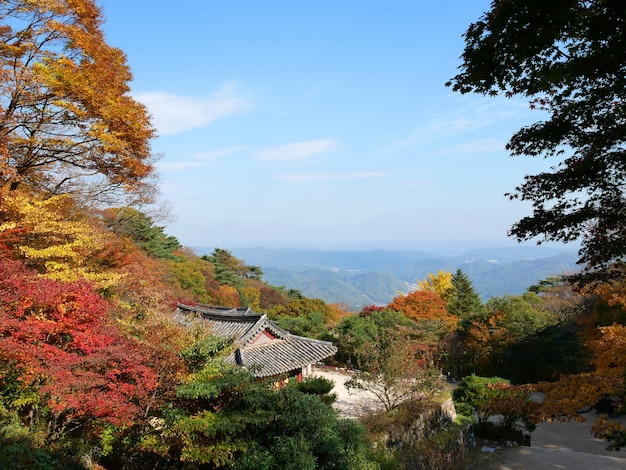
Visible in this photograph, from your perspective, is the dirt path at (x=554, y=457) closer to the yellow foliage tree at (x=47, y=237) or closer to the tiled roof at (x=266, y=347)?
the tiled roof at (x=266, y=347)

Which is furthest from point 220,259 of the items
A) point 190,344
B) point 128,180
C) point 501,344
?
point 190,344

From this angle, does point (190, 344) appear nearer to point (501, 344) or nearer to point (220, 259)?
point (501, 344)

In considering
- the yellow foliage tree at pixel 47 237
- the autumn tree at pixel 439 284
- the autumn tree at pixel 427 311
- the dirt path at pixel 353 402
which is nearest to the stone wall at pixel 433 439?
the dirt path at pixel 353 402

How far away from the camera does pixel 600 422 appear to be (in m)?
5.90

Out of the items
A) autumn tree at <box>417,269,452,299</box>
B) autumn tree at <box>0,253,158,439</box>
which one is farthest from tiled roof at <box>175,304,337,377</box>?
autumn tree at <box>417,269,452,299</box>

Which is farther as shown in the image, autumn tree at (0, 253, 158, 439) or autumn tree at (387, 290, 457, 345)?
autumn tree at (387, 290, 457, 345)

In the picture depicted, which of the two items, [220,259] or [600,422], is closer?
[600,422]

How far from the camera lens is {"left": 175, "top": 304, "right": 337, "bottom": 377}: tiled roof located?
14.5 metres

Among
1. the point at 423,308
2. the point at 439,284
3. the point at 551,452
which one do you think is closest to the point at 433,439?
the point at 551,452

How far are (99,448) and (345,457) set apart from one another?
17.2ft

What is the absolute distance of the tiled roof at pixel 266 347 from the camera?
14.5m

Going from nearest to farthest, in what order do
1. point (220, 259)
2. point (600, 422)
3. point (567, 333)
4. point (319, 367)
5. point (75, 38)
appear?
point (600, 422) → point (75, 38) → point (567, 333) → point (319, 367) → point (220, 259)

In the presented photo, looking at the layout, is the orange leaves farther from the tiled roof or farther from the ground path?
the tiled roof

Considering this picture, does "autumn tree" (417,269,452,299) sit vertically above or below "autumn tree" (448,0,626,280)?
below
